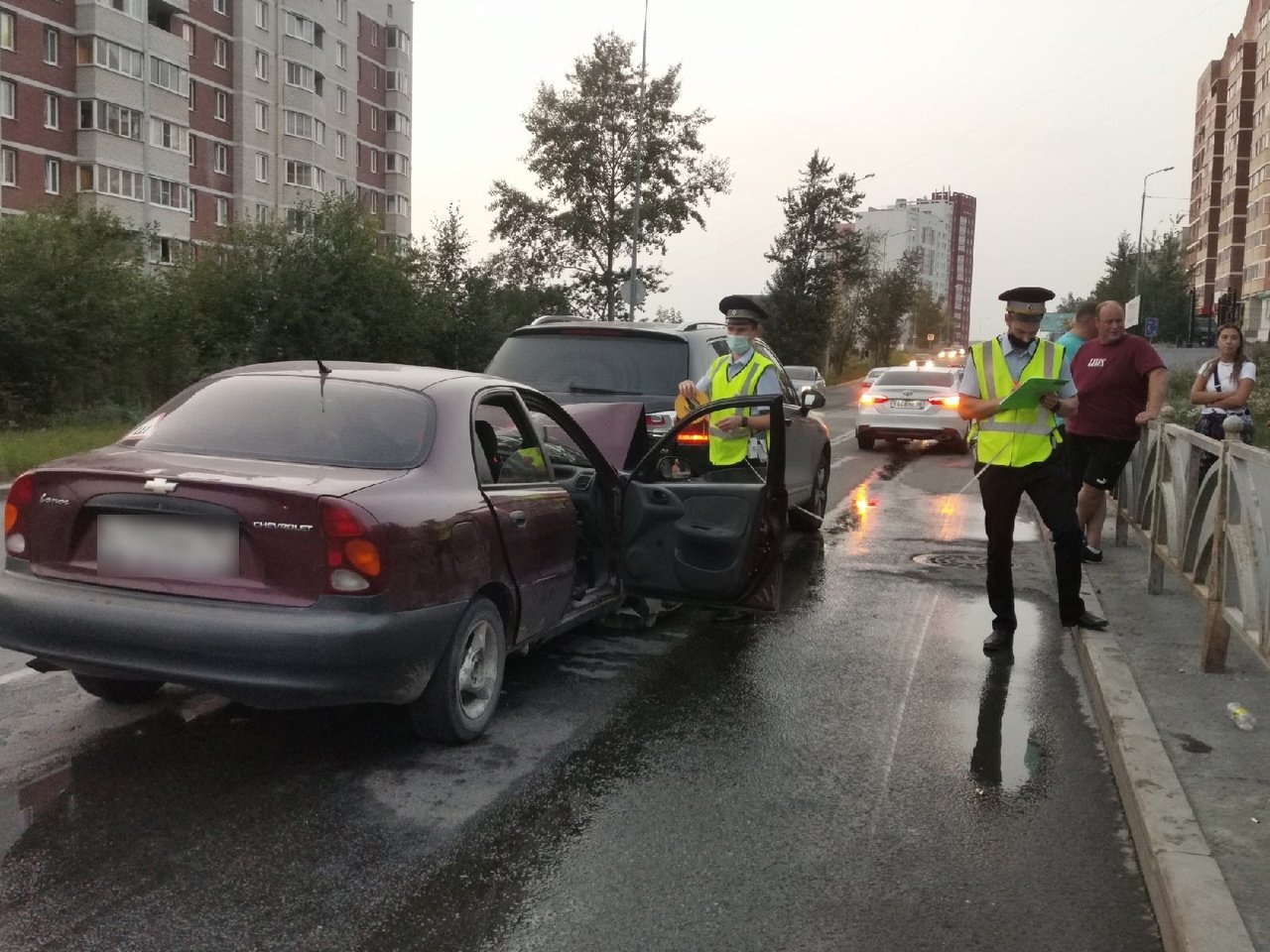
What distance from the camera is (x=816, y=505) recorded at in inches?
455

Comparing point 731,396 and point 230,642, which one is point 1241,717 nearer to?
point 731,396

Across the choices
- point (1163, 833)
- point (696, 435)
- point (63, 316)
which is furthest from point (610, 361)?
point (63, 316)

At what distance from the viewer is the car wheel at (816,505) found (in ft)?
36.7

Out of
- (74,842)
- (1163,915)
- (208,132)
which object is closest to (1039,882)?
(1163,915)

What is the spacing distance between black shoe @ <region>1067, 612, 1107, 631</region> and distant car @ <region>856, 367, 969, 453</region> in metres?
13.9

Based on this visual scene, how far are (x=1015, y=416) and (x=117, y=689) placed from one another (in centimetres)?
458

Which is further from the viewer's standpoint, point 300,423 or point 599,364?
point 599,364

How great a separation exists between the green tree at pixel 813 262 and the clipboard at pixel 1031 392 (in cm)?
5997

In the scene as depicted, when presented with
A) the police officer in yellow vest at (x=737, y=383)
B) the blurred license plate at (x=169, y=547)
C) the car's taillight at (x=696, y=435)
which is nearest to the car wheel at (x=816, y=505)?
the car's taillight at (x=696, y=435)

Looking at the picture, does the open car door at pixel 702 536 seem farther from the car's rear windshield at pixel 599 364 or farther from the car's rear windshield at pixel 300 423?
the car's rear windshield at pixel 599 364

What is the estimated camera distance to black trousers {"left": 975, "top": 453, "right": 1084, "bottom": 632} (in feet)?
22.3

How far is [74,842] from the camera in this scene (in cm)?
386

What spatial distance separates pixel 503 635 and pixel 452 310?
2819cm

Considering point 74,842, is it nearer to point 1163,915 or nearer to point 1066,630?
point 1163,915
